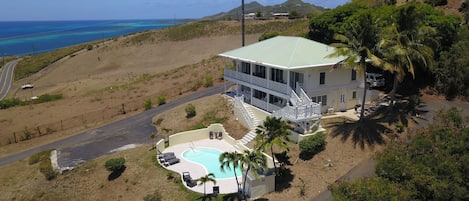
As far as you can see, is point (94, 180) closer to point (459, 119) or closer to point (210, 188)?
point (210, 188)

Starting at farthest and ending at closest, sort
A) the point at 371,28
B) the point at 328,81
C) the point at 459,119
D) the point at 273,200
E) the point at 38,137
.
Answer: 1. the point at 38,137
2. the point at 328,81
3. the point at 371,28
4. the point at 273,200
5. the point at 459,119

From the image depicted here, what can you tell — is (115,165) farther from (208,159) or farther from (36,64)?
(36,64)

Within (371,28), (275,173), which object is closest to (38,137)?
(275,173)

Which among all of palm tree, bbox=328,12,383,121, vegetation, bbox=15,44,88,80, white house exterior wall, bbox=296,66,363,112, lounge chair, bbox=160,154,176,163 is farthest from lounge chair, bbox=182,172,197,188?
vegetation, bbox=15,44,88,80

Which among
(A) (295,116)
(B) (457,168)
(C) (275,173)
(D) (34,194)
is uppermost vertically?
(B) (457,168)

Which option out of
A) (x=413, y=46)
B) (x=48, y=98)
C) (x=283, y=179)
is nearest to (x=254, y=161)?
(x=283, y=179)

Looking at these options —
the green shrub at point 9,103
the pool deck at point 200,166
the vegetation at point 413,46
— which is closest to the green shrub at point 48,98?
the green shrub at point 9,103
